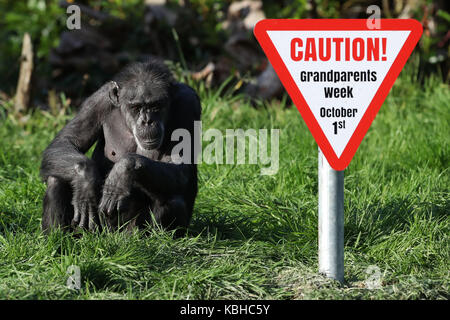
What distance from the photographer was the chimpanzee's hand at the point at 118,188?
3.96 meters

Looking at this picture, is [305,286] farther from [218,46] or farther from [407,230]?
[218,46]

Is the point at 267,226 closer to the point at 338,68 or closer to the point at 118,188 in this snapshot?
the point at 118,188

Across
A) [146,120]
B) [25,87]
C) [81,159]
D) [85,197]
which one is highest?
[25,87]

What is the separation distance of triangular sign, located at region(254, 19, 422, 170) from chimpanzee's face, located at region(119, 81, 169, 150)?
1.12 m

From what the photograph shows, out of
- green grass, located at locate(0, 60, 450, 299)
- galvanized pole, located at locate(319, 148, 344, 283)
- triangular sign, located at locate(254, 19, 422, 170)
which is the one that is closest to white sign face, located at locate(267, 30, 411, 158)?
triangular sign, located at locate(254, 19, 422, 170)

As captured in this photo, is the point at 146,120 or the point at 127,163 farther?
the point at 146,120

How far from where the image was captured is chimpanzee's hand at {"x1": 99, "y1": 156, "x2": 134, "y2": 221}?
13.0ft

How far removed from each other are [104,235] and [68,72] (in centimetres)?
527

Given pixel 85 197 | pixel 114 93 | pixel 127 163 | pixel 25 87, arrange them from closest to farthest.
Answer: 1. pixel 127 163
2. pixel 85 197
3. pixel 114 93
4. pixel 25 87

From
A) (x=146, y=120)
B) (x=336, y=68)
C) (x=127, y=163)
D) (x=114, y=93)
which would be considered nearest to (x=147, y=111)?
(x=146, y=120)

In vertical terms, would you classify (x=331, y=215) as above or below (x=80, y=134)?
below

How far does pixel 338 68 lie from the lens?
329 cm

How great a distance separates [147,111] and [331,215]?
1.46 meters

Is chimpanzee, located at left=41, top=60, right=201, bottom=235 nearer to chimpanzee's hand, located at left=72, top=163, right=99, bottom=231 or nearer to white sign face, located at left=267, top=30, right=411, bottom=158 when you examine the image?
chimpanzee's hand, located at left=72, top=163, right=99, bottom=231
